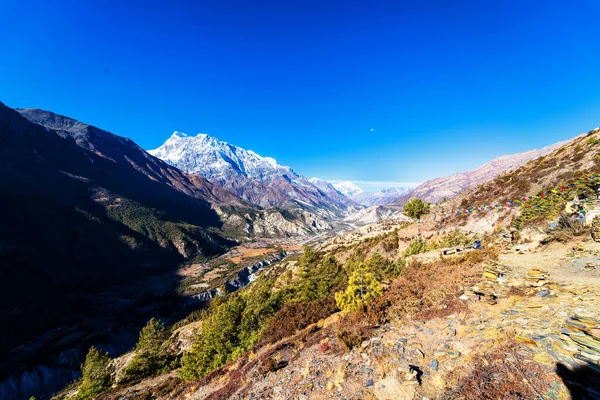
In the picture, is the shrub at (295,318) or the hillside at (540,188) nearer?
the shrub at (295,318)

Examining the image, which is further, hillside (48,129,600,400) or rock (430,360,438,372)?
rock (430,360,438,372)

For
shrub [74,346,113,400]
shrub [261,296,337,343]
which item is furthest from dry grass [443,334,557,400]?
shrub [74,346,113,400]

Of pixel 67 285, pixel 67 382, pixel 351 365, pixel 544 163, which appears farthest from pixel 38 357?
pixel 544 163

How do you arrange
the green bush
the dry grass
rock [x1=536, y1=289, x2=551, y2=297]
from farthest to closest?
the green bush, rock [x1=536, y1=289, x2=551, y2=297], the dry grass

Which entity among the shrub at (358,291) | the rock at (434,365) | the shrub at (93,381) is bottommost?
the shrub at (93,381)

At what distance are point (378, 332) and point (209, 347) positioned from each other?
2390cm

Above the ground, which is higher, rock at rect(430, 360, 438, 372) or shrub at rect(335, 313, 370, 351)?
rock at rect(430, 360, 438, 372)

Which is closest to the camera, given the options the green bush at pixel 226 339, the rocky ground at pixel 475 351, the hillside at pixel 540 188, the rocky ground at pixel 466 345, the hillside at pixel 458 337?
the rocky ground at pixel 475 351

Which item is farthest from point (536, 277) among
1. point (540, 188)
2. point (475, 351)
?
point (540, 188)

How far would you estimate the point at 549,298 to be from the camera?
1001 centimetres

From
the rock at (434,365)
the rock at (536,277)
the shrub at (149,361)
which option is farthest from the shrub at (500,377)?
the shrub at (149,361)

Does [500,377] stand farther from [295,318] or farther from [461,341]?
[295,318]

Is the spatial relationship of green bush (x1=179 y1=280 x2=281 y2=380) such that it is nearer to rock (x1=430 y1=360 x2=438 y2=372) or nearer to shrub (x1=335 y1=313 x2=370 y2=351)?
shrub (x1=335 y1=313 x2=370 y2=351)

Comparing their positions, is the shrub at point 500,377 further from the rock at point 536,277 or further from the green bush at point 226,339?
the green bush at point 226,339
